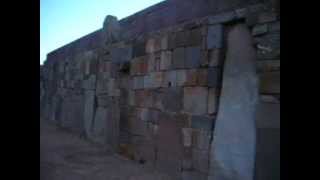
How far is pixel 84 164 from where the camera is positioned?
6.55 metres

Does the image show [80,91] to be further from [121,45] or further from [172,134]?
[172,134]

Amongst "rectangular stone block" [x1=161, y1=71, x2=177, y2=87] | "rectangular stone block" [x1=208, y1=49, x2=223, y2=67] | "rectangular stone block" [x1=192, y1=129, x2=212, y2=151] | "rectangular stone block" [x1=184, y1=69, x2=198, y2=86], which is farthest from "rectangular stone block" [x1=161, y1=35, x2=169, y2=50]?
"rectangular stone block" [x1=192, y1=129, x2=212, y2=151]

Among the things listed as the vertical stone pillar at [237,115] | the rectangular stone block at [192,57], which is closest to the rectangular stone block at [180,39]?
the rectangular stone block at [192,57]

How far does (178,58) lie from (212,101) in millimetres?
1064

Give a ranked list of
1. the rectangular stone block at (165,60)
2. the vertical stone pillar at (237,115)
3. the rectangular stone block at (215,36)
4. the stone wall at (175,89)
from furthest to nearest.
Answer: the rectangular stone block at (165,60)
the rectangular stone block at (215,36)
the vertical stone pillar at (237,115)
the stone wall at (175,89)

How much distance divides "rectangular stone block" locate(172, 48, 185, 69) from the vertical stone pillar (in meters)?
0.93

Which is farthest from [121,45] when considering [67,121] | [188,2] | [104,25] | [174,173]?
[67,121]

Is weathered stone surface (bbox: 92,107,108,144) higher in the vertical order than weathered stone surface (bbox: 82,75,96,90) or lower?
lower

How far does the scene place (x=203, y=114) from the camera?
16.4 ft

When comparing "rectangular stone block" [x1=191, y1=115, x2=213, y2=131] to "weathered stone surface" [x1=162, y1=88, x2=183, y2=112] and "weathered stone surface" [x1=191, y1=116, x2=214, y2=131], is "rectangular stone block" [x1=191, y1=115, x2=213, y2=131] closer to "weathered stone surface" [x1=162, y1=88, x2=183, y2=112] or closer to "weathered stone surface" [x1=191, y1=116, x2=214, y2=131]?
"weathered stone surface" [x1=191, y1=116, x2=214, y2=131]

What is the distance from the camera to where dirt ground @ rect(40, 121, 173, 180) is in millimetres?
5672

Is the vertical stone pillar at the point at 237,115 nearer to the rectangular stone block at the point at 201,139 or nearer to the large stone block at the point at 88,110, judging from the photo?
the rectangular stone block at the point at 201,139

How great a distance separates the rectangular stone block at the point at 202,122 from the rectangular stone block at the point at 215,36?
0.93 meters

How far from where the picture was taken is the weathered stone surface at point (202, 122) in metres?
4.87
